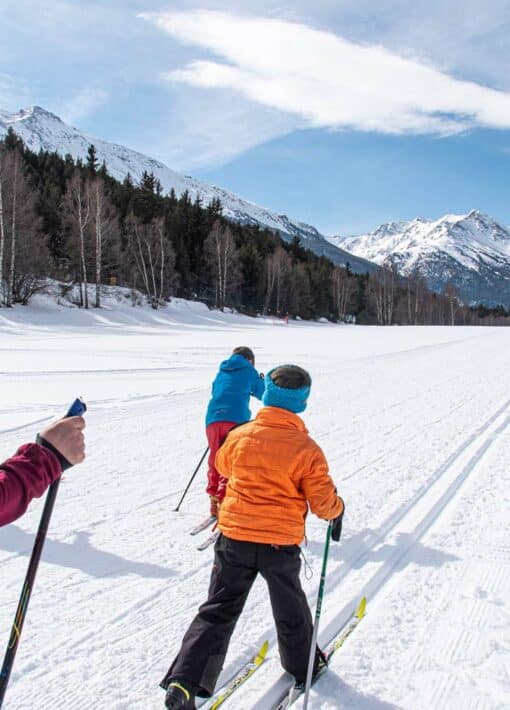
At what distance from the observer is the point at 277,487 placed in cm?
262

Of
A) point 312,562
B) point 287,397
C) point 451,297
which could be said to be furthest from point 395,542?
point 451,297

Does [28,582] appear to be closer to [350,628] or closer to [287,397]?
[287,397]

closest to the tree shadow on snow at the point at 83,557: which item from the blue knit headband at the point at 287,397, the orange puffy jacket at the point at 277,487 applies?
the orange puffy jacket at the point at 277,487

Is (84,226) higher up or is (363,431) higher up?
(84,226)

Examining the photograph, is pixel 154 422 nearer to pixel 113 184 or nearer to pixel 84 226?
pixel 84 226

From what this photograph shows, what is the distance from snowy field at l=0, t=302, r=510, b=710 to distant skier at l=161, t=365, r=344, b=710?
0.31 metres

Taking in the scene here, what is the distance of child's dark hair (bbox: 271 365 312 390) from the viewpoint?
271 centimetres

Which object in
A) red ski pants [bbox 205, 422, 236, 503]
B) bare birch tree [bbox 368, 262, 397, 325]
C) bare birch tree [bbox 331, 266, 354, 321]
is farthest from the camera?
bare birch tree [bbox 368, 262, 397, 325]

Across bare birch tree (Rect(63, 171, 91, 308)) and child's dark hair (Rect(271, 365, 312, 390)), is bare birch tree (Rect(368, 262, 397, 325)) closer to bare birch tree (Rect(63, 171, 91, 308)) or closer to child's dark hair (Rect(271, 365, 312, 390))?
bare birch tree (Rect(63, 171, 91, 308))

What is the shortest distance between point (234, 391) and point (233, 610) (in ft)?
6.98

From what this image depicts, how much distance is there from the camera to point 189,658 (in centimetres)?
250

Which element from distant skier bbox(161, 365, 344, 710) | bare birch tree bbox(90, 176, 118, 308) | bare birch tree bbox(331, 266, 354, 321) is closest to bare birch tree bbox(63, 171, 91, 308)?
bare birch tree bbox(90, 176, 118, 308)

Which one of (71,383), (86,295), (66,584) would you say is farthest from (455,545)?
(86,295)

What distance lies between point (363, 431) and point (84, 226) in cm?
2906
